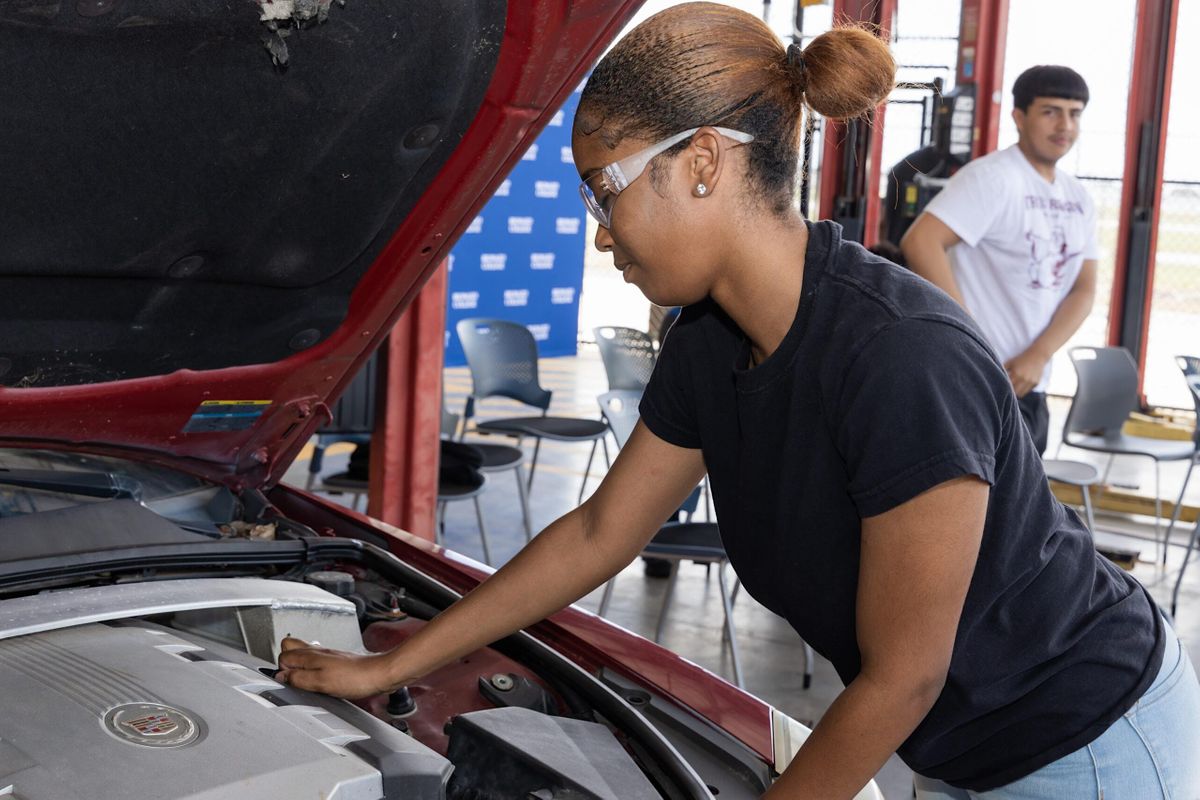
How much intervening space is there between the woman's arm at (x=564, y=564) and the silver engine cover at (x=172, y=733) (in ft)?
0.32

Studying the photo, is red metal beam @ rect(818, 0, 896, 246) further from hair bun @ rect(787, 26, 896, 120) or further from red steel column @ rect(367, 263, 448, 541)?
hair bun @ rect(787, 26, 896, 120)

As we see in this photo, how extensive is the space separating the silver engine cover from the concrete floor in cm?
212

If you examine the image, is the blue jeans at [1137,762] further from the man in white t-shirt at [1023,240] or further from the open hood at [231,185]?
the man in white t-shirt at [1023,240]

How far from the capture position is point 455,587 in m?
1.87

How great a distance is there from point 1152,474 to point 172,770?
272 inches

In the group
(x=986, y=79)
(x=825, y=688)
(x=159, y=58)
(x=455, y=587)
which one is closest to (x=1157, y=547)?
(x=825, y=688)

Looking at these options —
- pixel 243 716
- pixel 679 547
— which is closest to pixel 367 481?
pixel 679 547

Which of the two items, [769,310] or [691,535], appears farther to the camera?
[691,535]

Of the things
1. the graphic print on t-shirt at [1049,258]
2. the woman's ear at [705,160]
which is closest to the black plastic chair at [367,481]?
the graphic print on t-shirt at [1049,258]

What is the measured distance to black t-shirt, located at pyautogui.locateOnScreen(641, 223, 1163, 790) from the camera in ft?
3.31

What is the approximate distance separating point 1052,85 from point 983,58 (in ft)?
15.7

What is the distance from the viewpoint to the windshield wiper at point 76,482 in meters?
1.74

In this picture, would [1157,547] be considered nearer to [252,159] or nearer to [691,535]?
[691,535]

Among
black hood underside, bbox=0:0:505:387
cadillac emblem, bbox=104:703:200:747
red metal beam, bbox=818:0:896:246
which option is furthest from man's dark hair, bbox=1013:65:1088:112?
red metal beam, bbox=818:0:896:246
